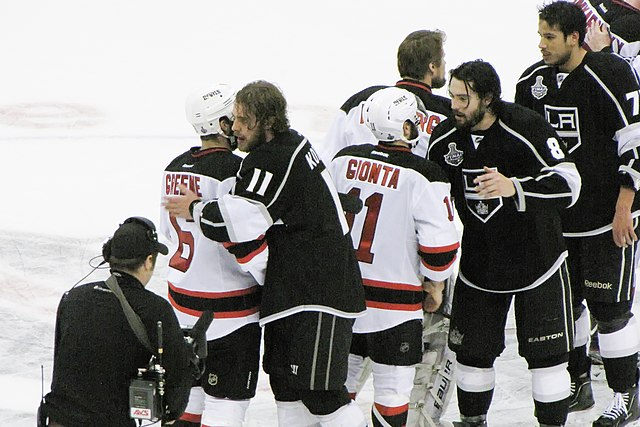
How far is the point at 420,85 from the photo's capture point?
12.9 feet

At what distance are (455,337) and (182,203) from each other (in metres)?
1.05

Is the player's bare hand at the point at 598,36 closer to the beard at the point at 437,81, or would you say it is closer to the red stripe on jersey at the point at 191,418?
the beard at the point at 437,81

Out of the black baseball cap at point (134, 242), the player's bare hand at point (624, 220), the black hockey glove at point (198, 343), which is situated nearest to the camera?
the black baseball cap at point (134, 242)

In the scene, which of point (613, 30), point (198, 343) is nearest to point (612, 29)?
point (613, 30)

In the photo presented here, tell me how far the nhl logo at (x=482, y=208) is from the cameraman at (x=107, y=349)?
3.93 feet

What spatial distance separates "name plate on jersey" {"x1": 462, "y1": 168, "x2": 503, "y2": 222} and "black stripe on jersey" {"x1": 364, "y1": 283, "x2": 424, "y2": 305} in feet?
1.06

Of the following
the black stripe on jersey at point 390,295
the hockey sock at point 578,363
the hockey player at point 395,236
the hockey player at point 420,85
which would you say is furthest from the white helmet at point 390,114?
the hockey sock at point 578,363

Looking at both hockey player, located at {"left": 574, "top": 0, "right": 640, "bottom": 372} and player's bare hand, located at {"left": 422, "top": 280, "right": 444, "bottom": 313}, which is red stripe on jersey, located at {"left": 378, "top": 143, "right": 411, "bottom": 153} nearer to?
player's bare hand, located at {"left": 422, "top": 280, "right": 444, "bottom": 313}

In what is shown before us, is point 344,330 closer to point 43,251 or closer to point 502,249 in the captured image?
point 502,249

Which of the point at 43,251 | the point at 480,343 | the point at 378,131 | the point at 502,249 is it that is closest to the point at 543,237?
the point at 502,249

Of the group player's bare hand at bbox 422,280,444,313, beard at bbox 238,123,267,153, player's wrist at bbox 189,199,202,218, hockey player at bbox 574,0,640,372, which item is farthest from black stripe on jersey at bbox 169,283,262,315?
hockey player at bbox 574,0,640,372

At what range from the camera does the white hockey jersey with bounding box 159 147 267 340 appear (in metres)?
3.36

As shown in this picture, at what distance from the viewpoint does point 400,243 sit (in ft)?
11.4

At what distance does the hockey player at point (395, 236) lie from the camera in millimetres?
3398
